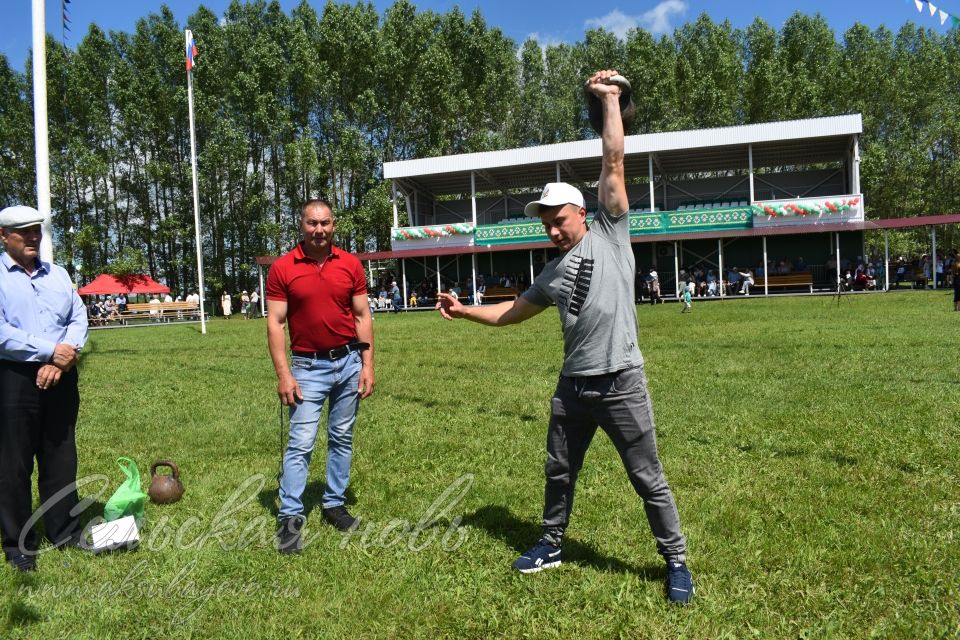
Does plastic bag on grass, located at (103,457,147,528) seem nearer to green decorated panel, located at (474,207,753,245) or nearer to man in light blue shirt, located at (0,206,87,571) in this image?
man in light blue shirt, located at (0,206,87,571)

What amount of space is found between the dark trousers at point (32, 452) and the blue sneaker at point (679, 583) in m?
3.40

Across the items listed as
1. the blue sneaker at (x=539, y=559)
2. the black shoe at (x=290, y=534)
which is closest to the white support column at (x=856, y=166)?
the blue sneaker at (x=539, y=559)

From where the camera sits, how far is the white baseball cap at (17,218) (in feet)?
11.9

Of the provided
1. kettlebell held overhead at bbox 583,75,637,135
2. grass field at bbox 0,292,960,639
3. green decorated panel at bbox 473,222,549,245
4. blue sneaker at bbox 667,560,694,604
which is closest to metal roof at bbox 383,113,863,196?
green decorated panel at bbox 473,222,549,245

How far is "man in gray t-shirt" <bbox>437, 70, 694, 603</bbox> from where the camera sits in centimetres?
317

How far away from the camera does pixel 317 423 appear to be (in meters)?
4.09

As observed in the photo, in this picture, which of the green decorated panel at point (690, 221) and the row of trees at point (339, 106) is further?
the row of trees at point (339, 106)

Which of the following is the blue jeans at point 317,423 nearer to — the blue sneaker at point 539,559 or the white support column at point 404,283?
the blue sneaker at point 539,559

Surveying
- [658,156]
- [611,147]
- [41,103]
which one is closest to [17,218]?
[611,147]

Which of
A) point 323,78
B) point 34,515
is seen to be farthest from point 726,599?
point 323,78

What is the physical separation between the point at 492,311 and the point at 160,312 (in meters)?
37.8

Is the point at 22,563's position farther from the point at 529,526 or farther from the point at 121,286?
the point at 121,286

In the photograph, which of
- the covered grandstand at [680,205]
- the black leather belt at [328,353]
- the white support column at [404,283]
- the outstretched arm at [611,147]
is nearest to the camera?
the outstretched arm at [611,147]

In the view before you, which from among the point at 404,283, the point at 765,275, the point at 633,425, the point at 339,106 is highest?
the point at 339,106
